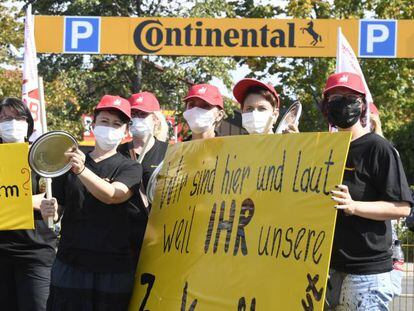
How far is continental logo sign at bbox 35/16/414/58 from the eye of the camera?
1260cm

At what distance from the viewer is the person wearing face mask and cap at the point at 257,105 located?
16.9 ft

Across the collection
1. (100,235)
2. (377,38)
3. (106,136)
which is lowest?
(100,235)

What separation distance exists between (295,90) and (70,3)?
873 centimetres

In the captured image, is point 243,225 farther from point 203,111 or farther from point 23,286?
point 23,286

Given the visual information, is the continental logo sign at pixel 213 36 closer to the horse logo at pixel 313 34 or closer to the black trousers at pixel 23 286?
the horse logo at pixel 313 34

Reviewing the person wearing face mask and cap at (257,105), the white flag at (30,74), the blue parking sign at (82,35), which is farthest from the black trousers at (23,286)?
the blue parking sign at (82,35)

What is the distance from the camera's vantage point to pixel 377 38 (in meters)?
12.6

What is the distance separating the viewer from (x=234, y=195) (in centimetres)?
463

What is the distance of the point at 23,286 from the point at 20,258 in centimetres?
20

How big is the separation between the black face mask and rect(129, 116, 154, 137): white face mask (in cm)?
234

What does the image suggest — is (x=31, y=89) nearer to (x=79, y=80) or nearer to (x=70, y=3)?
(x=79, y=80)

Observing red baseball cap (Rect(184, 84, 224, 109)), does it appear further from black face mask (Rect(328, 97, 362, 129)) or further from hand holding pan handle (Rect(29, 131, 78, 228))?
black face mask (Rect(328, 97, 362, 129))

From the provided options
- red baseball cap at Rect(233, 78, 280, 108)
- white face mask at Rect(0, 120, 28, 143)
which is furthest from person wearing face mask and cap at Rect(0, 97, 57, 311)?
red baseball cap at Rect(233, 78, 280, 108)

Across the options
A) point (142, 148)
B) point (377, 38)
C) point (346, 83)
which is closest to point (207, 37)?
point (377, 38)
